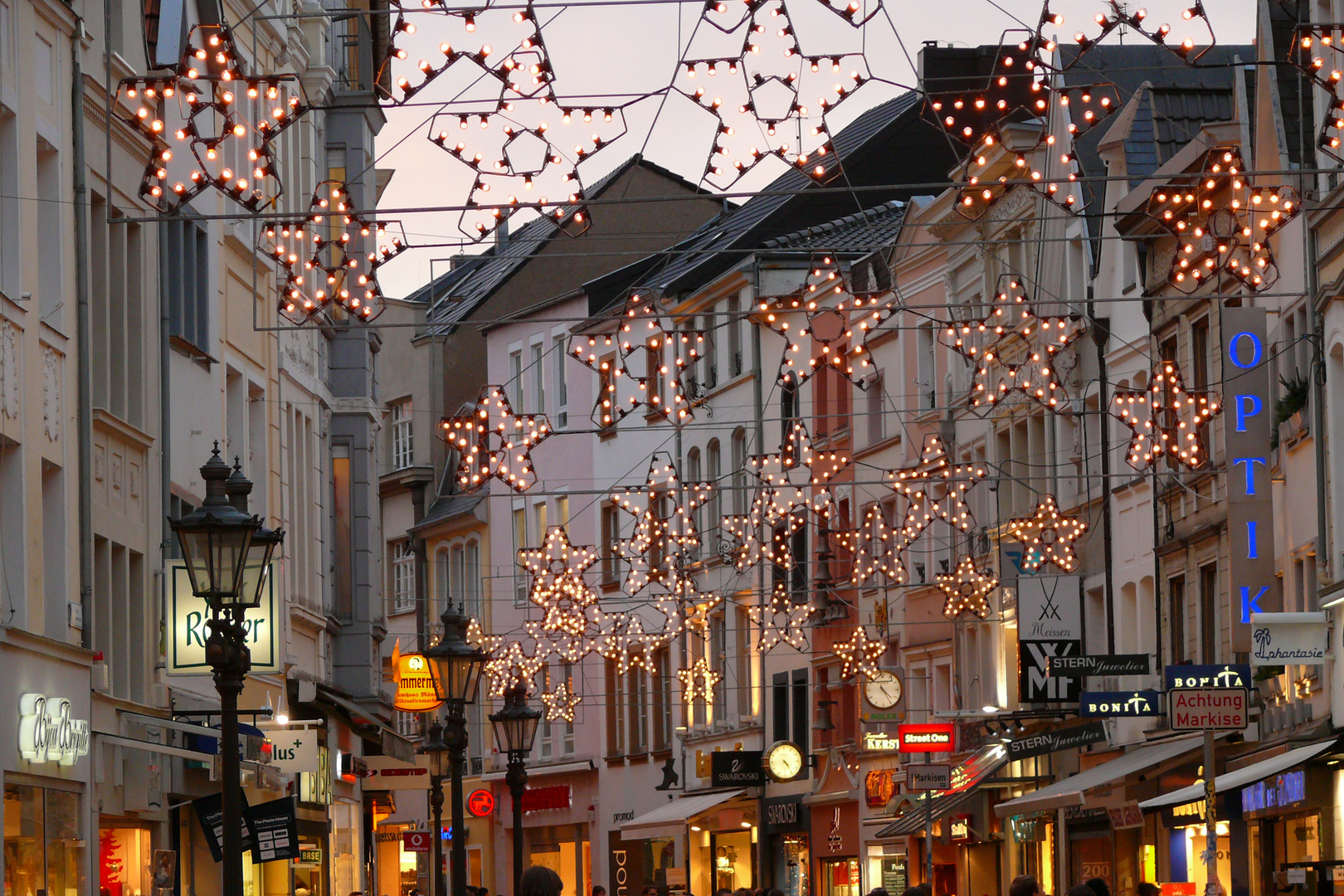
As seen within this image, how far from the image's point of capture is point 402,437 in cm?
7062

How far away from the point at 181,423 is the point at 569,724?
37197mm

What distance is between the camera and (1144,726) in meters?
34.6

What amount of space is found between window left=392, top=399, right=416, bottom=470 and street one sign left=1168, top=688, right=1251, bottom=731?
50.7 metres

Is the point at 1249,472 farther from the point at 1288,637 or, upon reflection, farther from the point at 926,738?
the point at 926,738

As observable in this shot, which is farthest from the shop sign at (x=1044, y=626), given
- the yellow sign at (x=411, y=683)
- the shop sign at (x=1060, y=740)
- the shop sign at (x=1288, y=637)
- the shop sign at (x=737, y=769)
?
the shop sign at (x=737, y=769)

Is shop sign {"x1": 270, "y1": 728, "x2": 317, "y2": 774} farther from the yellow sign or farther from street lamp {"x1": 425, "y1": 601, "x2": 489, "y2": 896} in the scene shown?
the yellow sign

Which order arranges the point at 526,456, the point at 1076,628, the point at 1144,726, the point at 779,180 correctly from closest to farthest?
the point at 526,456 → the point at 1144,726 → the point at 1076,628 → the point at 779,180

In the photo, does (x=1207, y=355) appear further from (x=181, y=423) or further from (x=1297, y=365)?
(x=181, y=423)

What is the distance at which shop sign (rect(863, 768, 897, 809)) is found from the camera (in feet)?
148

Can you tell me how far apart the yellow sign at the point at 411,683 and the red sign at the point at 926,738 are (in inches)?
279

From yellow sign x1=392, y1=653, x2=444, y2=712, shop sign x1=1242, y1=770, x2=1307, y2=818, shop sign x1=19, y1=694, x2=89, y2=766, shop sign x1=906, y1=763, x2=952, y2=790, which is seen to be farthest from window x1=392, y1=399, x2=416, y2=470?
shop sign x1=19, y1=694, x2=89, y2=766

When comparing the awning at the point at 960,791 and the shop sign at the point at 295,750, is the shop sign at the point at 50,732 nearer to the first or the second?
the shop sign at the point at 295,750

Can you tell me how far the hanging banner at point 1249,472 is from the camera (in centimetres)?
2780

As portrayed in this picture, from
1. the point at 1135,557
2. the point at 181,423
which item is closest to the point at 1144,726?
the point at 1135,557
